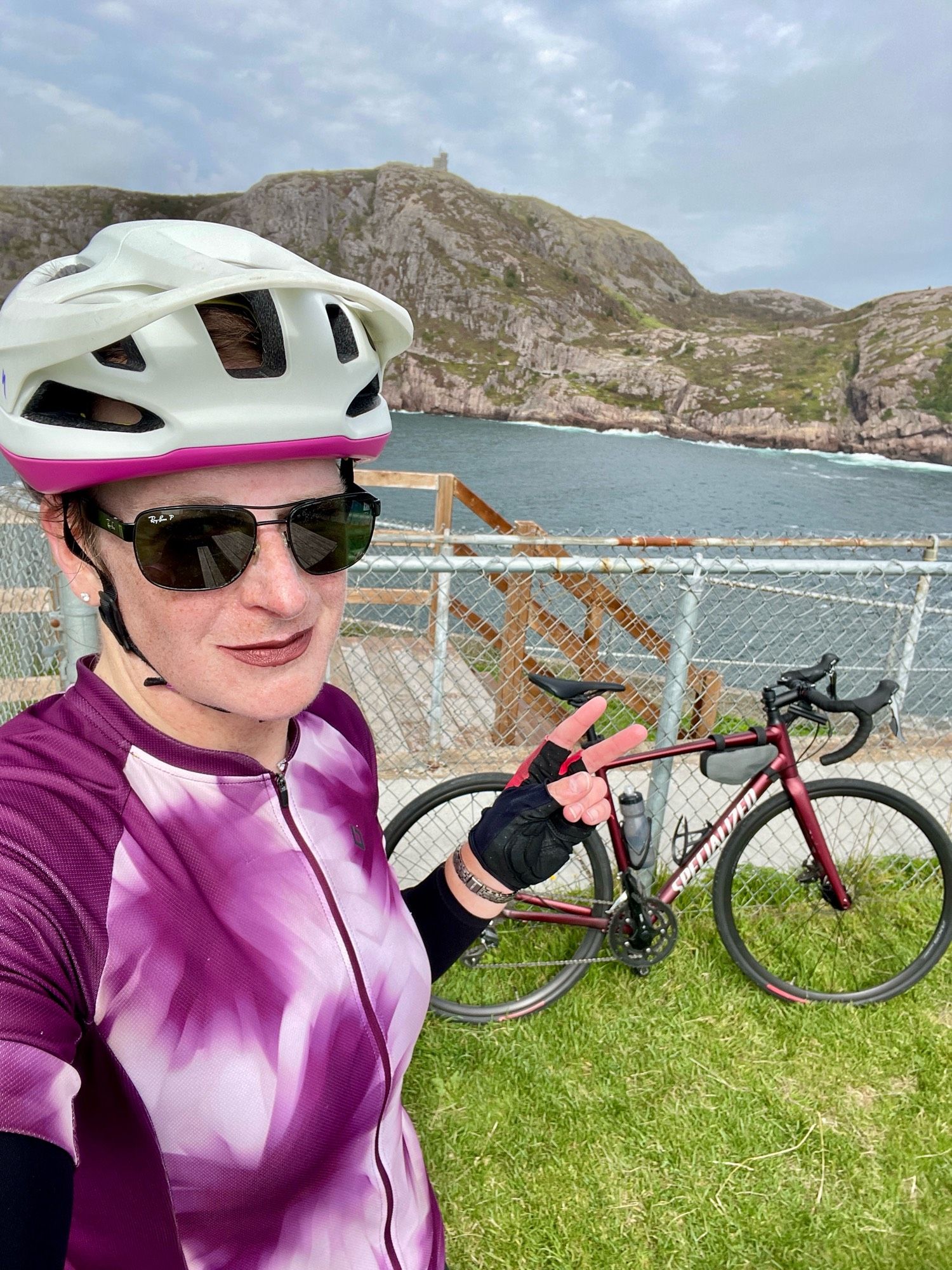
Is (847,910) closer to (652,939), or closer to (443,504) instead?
(652,939)

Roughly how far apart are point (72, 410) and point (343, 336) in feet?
1.40

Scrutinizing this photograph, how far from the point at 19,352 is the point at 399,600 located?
4.67 meters

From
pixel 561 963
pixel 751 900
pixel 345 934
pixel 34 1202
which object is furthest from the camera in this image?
Answer: pixel 751 900

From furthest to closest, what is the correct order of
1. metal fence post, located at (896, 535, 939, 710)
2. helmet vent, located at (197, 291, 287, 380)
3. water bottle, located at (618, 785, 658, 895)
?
1. metal fence post, located at (896, 535, 939, 710)
2. water bottle, located at (618, 785, 658, 895)
3. helmet vent, located at (197, 291, 287, 380)

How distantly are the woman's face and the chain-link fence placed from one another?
1.53 metres

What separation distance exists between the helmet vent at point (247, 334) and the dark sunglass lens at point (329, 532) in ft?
0.66

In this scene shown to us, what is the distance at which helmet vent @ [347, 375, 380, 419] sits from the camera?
3.95 ft

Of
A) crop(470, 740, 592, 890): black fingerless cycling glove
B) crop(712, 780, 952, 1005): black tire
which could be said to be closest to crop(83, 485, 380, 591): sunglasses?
crop(470, 740, 592, 890): black fingerless cycling glove

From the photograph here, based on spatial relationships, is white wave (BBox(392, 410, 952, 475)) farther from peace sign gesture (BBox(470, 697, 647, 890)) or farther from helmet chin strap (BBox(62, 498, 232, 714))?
helmet chin strap (BBox(62, 498, 232, 714))

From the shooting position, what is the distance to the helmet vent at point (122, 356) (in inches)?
37.3

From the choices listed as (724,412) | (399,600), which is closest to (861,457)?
(724,412)

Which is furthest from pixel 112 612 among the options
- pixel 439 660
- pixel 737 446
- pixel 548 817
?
pixel 737 446

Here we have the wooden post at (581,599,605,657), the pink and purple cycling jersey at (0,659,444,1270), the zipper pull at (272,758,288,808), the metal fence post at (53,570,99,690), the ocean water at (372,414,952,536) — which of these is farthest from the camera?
the ocean water at (372,414,952,536)

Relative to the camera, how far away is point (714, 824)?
3.14 m
